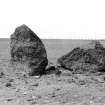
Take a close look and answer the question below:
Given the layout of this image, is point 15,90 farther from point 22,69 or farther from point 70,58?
point 70,58

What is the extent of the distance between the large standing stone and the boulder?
5.41ft

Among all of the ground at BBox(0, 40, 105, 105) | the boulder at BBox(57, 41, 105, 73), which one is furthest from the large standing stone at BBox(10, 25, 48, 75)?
the boulder at BBox(57, 41, 105, 73)

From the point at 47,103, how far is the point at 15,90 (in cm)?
230

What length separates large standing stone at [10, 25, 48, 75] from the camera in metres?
14.6

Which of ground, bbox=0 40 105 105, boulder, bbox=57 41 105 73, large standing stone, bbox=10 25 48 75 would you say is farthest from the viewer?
boulder, bbox=57 41 105 73

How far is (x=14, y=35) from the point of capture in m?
15.6

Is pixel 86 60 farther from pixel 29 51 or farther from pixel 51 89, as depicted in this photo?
pixel 51 89

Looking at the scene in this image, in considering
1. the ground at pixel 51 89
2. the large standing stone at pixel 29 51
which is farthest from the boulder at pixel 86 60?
the large standing stone at pixel 29 51

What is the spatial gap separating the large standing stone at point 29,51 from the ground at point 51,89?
44 centimetres

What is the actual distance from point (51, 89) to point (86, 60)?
5.06 meters

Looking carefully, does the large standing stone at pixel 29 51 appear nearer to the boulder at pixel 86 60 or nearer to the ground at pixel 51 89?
the ground at pixel 51 89

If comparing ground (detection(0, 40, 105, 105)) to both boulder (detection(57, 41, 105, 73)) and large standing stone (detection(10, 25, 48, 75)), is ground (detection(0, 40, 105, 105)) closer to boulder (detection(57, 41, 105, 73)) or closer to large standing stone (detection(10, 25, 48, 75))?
large standing stone (detection(10, 25, 48, 75))

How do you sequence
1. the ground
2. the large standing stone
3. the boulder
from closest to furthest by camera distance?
1. the ground
2. the large standing stone
3. the boulder

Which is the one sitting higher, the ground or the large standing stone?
the large standing stone
